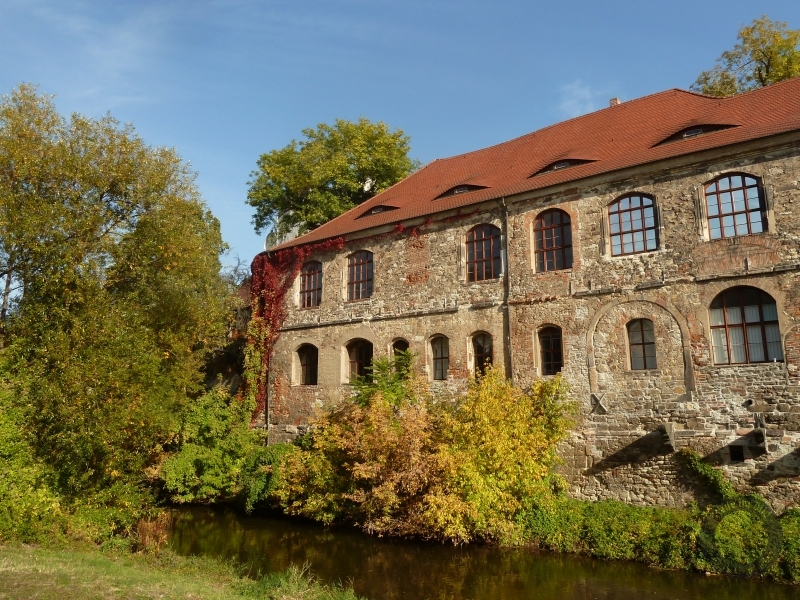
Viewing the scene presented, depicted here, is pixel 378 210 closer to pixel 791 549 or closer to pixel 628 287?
pixel 628 287

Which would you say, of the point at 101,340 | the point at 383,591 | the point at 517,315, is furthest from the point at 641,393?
the point at 101,340

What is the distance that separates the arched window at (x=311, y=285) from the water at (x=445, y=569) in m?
7.71

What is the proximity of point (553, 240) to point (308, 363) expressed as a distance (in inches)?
368

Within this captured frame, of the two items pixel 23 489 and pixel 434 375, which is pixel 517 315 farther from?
pixel 23 489

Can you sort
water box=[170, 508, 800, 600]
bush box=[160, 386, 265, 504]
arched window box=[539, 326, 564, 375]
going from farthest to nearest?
1. bush box=[160, 386, 265, 504]
2. arched window box=[539, 326, 564, 375]
3. water box=[170, 508, 800, 600]

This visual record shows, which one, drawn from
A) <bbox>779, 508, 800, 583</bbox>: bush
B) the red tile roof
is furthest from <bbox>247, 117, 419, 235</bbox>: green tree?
<bbox>779, 508, 800, 583</bbox>: bush

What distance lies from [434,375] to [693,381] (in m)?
6.93

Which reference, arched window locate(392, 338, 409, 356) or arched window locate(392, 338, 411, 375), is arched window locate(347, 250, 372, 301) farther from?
arched window locate(392, 338, 411, 375)

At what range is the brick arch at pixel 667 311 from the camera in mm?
13602

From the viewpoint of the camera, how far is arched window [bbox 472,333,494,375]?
16.7 meters

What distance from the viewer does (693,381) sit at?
13.5 meters

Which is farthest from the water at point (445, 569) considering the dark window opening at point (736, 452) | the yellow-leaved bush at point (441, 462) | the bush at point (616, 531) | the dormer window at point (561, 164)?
the dormer window at point (561, 164)

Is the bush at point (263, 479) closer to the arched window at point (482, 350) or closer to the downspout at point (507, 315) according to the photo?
the arched window at point (482, 350)

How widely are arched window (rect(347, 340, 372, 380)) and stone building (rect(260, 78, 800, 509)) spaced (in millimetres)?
68
